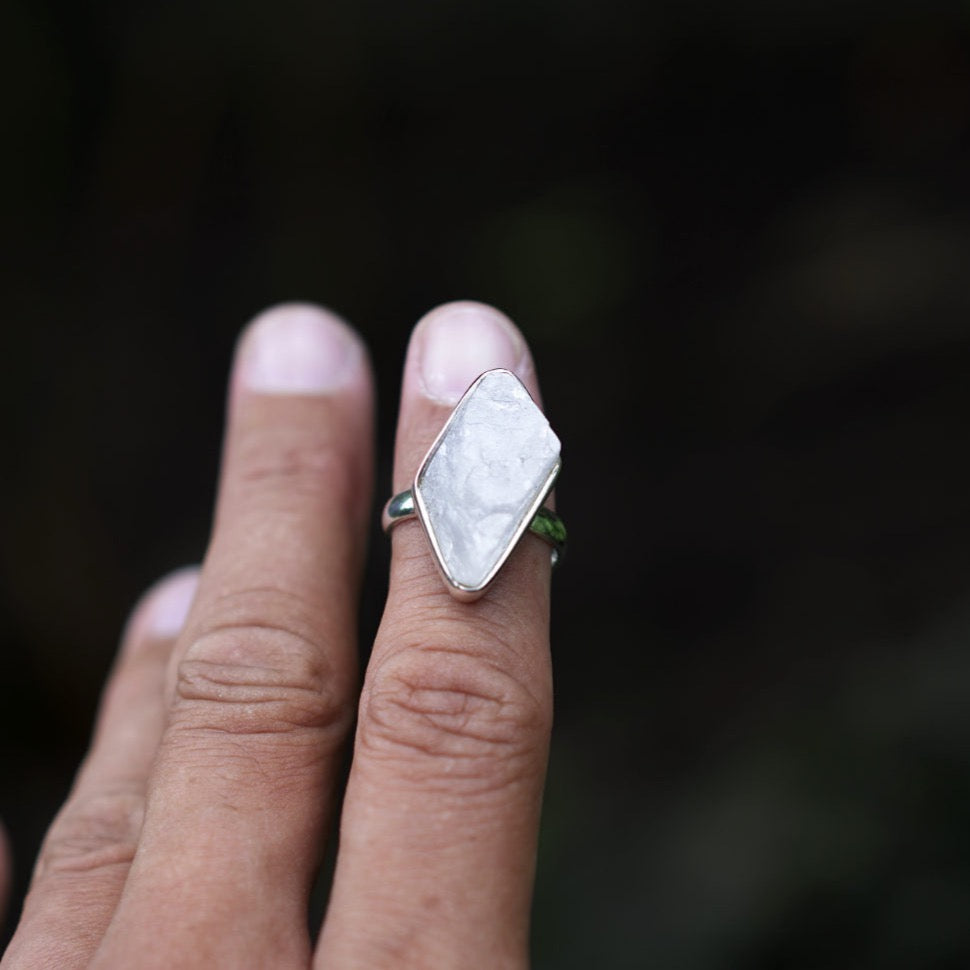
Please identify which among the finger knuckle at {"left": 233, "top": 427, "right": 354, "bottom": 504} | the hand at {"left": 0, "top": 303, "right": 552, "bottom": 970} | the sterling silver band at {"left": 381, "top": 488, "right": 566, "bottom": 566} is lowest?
the hand at {"left": 0, "top": 303, "right": 552, "bottom": 970}

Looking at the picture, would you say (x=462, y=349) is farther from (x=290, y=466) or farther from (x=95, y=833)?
(x=95, y=833)

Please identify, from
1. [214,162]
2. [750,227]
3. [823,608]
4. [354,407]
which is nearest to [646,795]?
[823,608]

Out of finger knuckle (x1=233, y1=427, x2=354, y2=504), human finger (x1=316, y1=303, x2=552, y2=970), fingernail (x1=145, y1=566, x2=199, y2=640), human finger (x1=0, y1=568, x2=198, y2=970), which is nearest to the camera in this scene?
human finger (x1=316, y1=303, x2=552, y2=970)

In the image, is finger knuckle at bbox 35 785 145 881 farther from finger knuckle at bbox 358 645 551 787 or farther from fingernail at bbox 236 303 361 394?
fingernail at bbox 236 303 361 394

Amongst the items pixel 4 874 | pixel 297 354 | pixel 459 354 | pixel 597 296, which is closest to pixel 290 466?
pixel 297 354

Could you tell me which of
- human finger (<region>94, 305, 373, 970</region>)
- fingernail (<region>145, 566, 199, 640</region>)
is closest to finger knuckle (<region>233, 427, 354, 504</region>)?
human finger (<region>94, 305, 373, 970</region>)

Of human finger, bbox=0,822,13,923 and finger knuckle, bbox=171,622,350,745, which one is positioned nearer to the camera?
finger knuckle, bbox=171,622,350,745

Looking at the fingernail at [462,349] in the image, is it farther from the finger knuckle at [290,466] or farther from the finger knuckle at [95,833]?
the finger knuckle at [95,833]
